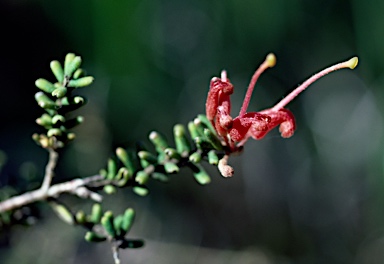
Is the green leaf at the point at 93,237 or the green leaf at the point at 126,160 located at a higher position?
the green leaf at the point at 126,160

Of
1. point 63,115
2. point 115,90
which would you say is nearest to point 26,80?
point 115,90

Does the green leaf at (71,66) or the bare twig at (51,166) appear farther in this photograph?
the bare twig at (51,166)

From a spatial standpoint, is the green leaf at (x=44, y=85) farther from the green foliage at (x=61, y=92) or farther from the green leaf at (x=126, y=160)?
the green leaf at (x=126, y=160)

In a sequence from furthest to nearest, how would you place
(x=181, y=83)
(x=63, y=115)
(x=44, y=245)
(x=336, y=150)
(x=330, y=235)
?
(x=181, y=83) → (x=336, y=150) → (x=330, y=235) → (x=44, y=245) → (x=63, y=115)

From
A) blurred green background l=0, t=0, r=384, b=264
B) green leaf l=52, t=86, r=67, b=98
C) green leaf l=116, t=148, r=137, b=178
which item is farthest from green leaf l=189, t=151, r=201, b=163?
blurred green background l=0, t=0, r=384, b=264

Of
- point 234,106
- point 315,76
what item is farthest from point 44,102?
point 234,106

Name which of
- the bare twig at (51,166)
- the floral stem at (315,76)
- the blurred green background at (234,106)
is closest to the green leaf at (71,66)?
the bare twig at (51,166)

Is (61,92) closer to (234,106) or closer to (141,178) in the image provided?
(141,178)

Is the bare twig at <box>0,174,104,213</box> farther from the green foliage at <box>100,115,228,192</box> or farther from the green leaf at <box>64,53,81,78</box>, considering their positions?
the green leaf at <box>64,53,81,78</box>

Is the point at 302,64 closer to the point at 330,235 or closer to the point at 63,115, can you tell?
the point at 330,235
